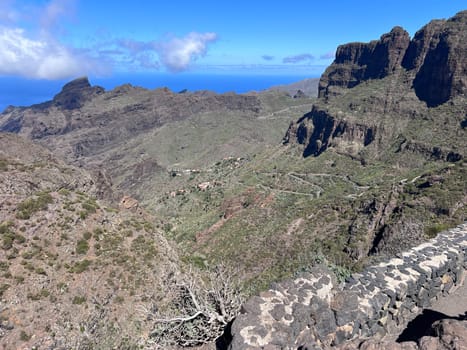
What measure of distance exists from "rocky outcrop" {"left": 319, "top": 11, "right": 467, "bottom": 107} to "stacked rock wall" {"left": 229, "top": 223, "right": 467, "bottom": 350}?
6965cm

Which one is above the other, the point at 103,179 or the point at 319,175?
the point at 103,179

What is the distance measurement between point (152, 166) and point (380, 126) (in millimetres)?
83397

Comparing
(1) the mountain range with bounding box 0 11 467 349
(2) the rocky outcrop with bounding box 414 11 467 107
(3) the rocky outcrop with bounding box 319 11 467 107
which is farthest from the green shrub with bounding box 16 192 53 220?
Result: (3) the rocky outcrop with bounding box 319 11 467 107

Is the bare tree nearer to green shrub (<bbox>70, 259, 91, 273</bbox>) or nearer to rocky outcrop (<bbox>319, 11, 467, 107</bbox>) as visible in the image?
green shrub (<bbox>70, 259, 91, 273</bbox>)

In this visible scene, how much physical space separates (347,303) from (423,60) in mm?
89130

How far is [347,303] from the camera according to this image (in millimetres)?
8938

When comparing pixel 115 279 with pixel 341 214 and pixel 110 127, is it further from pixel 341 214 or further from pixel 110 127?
pixel 110 127

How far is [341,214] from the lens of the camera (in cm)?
4131

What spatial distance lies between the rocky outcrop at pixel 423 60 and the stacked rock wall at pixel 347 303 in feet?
228

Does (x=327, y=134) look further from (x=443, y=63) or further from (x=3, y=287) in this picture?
(x=3, y=287)

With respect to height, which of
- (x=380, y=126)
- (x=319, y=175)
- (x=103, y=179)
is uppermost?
(x=380, y=126)

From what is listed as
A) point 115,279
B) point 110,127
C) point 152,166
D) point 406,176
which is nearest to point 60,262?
point 115,279

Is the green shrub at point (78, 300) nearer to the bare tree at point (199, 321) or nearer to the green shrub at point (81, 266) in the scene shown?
the green shrub at point (81, 266)

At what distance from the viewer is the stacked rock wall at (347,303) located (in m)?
7.89
